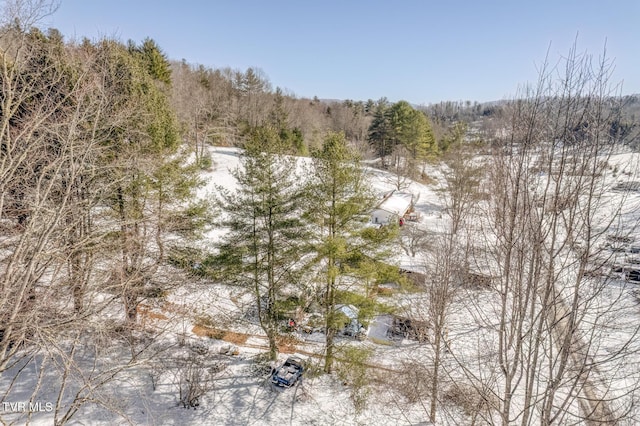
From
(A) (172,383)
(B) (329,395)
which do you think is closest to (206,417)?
(A) (172,383)

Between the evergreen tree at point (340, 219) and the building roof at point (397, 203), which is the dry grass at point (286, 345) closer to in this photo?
the evergreen tree at point (340, 219)

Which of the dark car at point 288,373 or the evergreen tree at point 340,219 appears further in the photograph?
the dark car at point 288,373

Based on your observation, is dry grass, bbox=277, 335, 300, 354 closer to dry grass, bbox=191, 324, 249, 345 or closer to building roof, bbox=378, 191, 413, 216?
dry grass, bbox=191, 324, 249, 345

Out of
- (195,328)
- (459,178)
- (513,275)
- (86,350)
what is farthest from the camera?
(459,178)

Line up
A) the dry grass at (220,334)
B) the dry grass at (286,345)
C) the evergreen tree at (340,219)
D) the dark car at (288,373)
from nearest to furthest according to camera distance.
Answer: the evergreen tree at (340,219) < the dark car at (288,373) < the dry grass at (286,345) < the dry grass at (220,334)

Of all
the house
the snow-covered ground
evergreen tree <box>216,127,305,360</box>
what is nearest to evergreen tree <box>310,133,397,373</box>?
evergreen tree <box>216,127,305,360</box>

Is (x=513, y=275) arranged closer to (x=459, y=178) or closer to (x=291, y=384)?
(x=291, y=384)

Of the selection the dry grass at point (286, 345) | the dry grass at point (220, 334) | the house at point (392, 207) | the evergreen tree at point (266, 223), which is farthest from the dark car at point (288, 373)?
the house at point (392, 207)
